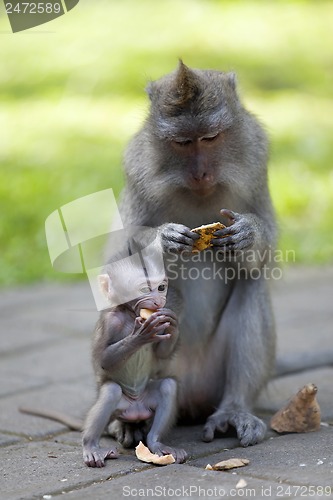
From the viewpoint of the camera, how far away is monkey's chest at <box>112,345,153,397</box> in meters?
4.42

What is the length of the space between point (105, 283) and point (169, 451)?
83 cm

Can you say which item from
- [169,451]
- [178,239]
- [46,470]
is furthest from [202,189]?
[46,470]

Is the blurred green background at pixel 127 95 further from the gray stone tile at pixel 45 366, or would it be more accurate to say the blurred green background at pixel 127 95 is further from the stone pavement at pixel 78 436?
the gray stone tile at pixel 45 366

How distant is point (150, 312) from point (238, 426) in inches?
32.1

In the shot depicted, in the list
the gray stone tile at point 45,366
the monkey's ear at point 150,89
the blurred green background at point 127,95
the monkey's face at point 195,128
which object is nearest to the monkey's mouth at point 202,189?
the monkey's face at point 195,128

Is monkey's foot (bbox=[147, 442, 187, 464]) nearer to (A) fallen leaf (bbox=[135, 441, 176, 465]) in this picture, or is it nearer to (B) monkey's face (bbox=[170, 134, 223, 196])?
(A) fallen leaf (bbox=[135, 441, 176, 465])

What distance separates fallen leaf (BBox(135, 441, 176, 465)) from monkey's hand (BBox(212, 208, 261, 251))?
1.04 meters

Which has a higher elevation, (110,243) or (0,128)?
(110,243)

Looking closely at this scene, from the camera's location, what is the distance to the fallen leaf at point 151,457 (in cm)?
418

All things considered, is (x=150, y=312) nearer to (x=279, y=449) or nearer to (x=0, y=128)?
(x=279, y=449)

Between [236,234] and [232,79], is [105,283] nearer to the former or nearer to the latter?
[236,234]

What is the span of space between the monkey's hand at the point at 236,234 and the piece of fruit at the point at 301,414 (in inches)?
29.7

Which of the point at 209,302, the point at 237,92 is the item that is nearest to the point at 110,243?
the point at 209,302

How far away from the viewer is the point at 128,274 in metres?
4.41
